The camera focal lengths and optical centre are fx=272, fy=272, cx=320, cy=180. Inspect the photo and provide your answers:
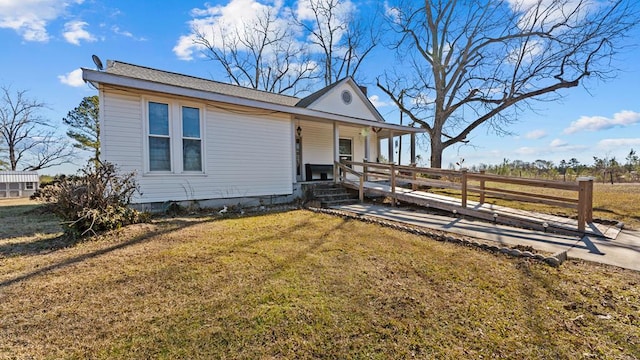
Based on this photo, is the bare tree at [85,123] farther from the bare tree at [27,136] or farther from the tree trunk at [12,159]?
the tree trunk at [12,159]

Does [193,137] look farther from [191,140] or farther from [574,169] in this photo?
[574,169]

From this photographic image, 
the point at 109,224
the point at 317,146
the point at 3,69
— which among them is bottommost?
the point at 109,224

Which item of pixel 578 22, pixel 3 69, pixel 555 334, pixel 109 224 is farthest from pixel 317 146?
pixel 3 69

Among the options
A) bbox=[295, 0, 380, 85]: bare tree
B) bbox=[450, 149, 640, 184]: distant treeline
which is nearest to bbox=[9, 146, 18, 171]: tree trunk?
bbox=[295, 0, 380, 85]: bare tree

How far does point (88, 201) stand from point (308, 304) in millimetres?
4234

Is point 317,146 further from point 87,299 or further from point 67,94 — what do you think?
point 67,94

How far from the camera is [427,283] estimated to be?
2.83m

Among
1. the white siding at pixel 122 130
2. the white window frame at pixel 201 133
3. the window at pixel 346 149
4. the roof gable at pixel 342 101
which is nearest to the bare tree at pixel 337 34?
the roof gable at pixel 342 101

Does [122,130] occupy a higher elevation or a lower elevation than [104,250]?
higher

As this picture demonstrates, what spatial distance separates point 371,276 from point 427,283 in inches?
22.7

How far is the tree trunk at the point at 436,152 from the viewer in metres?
17.3

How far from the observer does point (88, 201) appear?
4414mm

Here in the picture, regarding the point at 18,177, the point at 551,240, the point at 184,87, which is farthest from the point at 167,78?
the point at 18,177

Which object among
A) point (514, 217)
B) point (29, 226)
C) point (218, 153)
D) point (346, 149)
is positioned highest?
point (346, 149)
